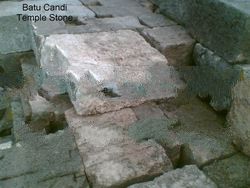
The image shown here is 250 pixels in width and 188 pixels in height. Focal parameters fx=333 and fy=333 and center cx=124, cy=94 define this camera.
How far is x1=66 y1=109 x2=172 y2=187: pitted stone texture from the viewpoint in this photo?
2463 millimetres

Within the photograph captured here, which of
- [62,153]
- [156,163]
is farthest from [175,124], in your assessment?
[62,153]

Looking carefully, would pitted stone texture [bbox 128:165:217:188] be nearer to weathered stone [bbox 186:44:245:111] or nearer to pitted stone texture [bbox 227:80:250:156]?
pitted stone texture [bbox 227:80:250:156]

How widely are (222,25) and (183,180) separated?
1.70 m

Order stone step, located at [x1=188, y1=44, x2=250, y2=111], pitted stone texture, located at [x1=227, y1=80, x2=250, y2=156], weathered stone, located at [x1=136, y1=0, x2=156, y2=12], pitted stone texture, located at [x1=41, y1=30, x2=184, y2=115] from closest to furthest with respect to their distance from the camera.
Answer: pitted stone texture, located at [x1=227, y1=80, x2=250, y2=156]
pitted stone texture, located at [x1=41, y1=30, x2=184, y2=115]
stone step, located at [x1=188, y1=44, x2=250, y2=111]
weathered stone, located at [x1=136, y1=0, x2=156, y2=12]

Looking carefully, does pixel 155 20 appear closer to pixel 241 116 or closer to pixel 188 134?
pixel 188 134

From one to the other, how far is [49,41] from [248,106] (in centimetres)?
217

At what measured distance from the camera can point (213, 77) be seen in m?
3.46

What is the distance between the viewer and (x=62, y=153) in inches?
106

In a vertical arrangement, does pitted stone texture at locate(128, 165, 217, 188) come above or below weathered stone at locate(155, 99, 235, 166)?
above

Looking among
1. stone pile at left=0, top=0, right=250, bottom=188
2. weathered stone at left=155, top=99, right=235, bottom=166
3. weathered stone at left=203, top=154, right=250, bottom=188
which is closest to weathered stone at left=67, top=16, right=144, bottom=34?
stone pile at left=0, top=0, right=250, bottom=188

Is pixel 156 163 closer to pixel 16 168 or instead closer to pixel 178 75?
pixel 16 168

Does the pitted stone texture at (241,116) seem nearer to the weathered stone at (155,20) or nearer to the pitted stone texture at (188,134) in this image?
the pitted stone texture at (188,134)

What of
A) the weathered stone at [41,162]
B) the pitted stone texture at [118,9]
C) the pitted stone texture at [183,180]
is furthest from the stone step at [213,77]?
the weathered stone at [41,162]

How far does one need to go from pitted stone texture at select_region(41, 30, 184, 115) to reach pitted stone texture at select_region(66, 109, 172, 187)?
0.14m
